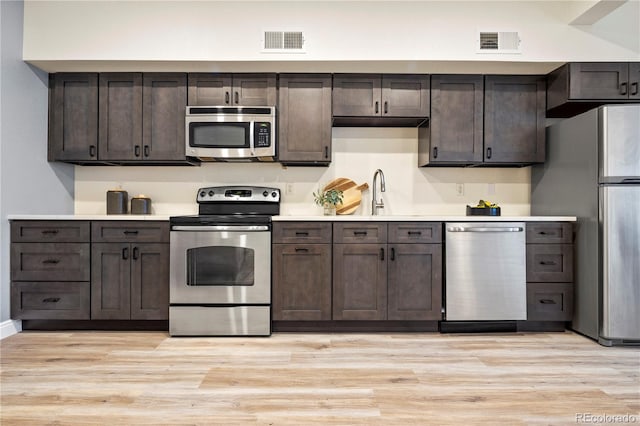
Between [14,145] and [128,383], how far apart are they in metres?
2.09

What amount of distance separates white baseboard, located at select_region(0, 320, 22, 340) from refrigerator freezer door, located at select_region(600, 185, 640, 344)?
423cm

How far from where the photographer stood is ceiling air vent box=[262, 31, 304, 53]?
316 cm

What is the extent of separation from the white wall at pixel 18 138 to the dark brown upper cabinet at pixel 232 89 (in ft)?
4.04

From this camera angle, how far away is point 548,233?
124 inches

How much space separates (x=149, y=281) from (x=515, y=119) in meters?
3.23

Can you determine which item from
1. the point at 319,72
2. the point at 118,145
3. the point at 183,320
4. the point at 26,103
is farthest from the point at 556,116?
the point at 26,103

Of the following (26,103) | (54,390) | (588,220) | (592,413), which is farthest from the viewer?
(26,103)

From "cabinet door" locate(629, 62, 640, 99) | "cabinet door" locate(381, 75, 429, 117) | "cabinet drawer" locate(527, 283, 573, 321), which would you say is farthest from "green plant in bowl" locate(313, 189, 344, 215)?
"cabinet door" locate(629, 62, 640, 99)

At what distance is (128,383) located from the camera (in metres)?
2.18

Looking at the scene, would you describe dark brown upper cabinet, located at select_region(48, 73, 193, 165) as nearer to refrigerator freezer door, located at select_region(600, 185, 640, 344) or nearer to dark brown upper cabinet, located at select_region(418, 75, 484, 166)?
dark brown upper cabinet, located at select_region(418, 75, 484, 166)

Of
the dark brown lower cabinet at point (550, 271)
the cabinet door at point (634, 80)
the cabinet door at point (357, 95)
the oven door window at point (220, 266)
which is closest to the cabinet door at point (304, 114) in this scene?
the cabinet door at point (357, 95)

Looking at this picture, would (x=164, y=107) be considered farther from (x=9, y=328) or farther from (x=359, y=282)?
(x=359, y=282)

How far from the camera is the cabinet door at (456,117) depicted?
3.39m

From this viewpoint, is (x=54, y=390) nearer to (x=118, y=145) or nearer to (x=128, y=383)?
(x=128, y=383)
